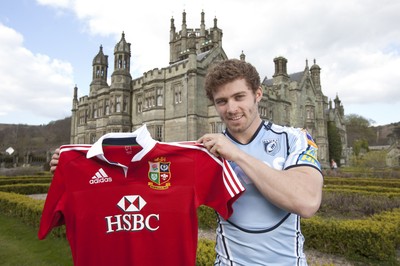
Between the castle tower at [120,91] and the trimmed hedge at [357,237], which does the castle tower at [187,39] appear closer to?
the castle tower at [120,91]

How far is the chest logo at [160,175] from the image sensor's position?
2.31 m

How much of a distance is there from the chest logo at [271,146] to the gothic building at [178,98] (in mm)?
21168

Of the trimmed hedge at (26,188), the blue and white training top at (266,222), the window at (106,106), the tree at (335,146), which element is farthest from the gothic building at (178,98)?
the blue and white training top at (266,222)

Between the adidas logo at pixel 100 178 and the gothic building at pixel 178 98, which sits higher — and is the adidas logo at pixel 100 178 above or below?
below

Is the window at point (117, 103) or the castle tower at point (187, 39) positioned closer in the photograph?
the window at point (117, 103)

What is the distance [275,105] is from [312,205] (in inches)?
1277

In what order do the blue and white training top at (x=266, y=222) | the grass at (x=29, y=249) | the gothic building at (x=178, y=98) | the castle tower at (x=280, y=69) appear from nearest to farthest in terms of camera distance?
the blue and white training top at (x=266, y=222)
the grass at (x=29, y=249)
the gothic building at (x=178, y=98)
the castle tower at (x=280, y=69)

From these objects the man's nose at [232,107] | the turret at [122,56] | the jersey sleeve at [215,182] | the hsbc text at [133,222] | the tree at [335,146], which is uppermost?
the turret at [122,56]

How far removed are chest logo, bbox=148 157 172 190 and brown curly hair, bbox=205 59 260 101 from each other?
739 millimetres

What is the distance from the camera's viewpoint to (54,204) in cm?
233

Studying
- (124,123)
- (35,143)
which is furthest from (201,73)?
(35,143)

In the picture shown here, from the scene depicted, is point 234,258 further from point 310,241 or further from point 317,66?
point 317,66

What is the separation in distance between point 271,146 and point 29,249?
22.8ft

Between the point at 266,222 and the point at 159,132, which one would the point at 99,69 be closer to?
the point at 159,132
